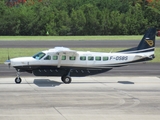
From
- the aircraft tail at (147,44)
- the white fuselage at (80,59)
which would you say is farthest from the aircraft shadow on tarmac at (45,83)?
the aircraft tail at (147,44)

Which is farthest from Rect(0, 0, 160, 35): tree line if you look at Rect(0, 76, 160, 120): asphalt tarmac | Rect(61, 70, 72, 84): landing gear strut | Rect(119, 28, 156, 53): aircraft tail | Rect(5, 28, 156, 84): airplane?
Rect(61, 70, 72, 84): landing gear strut

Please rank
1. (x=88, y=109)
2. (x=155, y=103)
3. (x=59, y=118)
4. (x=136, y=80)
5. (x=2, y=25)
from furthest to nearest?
1. (x=2, y=25)
2. (x=136, y=80)
3. (x=155, y=103)
4. (x=88, y=109)
5. (x=59, y=118)

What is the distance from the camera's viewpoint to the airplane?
27578mm

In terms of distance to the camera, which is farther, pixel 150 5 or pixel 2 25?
pixel 150 5

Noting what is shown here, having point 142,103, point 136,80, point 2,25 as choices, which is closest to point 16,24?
point 2,25

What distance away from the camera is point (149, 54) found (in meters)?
28.7

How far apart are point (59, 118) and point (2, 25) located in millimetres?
64358

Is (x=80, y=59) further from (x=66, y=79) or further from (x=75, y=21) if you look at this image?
(x=75, y=21)

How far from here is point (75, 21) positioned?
3199 inches

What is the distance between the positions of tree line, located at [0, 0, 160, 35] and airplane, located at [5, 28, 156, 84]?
169ft

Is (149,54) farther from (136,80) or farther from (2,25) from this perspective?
(2,25)

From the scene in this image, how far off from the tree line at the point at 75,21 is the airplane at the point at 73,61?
51499mm

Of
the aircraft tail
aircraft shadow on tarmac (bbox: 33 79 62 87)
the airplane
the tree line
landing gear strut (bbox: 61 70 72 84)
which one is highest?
the aircraft tail

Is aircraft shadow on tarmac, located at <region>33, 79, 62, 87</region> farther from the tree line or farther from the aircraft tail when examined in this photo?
the tree line
